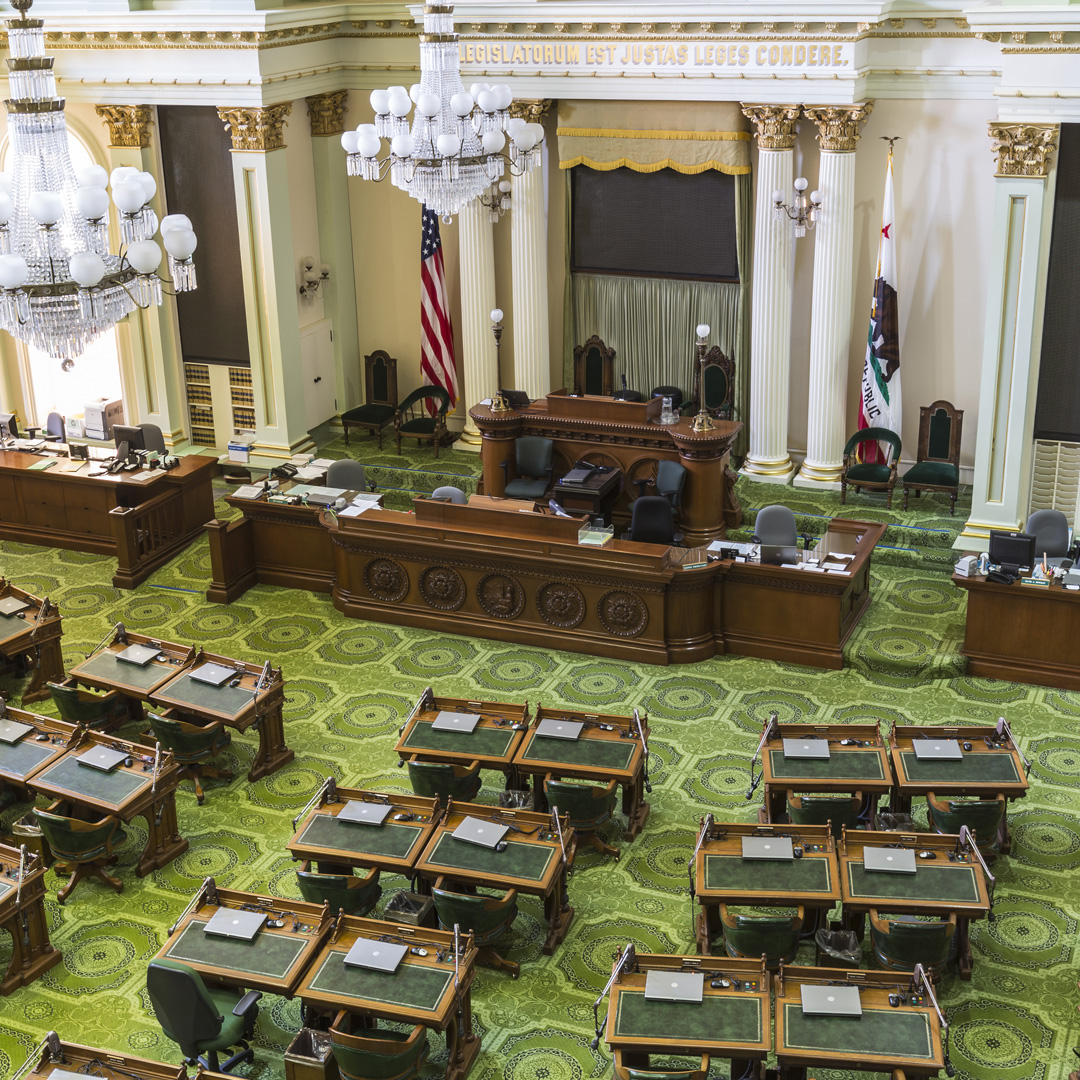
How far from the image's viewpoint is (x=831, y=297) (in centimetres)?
1477

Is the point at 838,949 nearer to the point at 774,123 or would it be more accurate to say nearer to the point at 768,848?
the point at 768,848

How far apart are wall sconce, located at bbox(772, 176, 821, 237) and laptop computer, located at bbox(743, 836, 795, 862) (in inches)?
311

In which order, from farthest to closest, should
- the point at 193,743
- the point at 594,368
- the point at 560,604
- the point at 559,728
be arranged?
the point at 594,368 → the point at 560,604 → the point at 193,743 → the point at 559,728

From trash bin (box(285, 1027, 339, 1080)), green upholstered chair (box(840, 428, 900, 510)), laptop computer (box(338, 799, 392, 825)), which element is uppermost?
green upholstered chair (box(840, 428, 900, 510))

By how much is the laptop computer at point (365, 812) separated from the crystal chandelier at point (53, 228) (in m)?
3.75

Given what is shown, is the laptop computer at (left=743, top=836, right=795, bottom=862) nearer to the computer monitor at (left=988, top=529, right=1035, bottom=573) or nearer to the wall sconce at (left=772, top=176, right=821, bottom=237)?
the computer monitor at (left=988, top=529, right=1035, bottom=573)

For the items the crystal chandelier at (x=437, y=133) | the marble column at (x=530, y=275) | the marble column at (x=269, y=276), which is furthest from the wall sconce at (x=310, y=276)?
the crystal chandelier at (x=437, y=133)

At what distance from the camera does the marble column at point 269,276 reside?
1550cm

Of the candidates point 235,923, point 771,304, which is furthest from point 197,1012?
point 771,304

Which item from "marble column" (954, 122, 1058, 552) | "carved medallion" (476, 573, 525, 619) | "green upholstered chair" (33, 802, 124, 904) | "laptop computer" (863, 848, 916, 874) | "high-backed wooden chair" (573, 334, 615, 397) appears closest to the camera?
"laptop computer" (863, 848, 916, 874)

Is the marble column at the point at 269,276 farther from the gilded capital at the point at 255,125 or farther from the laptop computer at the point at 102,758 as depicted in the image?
the laptop computer at the point at 102,758

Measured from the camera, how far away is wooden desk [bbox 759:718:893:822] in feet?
31.1

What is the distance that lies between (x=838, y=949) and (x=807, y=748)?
1567 millimetres

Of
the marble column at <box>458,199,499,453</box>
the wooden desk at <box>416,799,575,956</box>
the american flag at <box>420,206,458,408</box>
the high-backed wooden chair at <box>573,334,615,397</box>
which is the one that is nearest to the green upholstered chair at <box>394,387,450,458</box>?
the american flag at <box>420,206,458,408</box>
